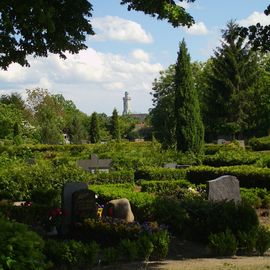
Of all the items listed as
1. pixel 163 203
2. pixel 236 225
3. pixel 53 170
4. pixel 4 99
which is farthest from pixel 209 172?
pixel 4 99

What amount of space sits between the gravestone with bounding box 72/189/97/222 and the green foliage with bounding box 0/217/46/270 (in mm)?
6597

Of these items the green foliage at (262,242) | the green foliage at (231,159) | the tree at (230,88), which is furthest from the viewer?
the tree at (230,88)

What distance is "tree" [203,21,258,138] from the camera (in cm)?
5381

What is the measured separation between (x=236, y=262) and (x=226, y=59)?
47.7 m

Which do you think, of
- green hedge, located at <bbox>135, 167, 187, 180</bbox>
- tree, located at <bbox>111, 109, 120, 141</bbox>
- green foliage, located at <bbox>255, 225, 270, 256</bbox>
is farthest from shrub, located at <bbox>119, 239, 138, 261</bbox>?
tree, located at <bbox>111, 109, 120, 141</bbox>

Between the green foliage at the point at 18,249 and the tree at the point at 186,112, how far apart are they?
30.7 metres

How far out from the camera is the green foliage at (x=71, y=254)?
845 centimetres

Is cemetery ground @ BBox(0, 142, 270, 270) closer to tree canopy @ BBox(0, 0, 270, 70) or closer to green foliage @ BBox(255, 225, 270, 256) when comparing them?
green foliage @ BBox(255, 225, 270, 256)

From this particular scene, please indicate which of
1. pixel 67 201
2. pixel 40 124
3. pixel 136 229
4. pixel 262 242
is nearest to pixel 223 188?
pixel 67 201

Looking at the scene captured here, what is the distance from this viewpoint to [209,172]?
20438mm

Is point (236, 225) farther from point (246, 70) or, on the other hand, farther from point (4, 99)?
point (4, 99)

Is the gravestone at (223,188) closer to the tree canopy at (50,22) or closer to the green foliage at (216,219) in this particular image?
the green foliage at (216,219)

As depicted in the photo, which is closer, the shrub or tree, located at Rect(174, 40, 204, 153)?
the shrub

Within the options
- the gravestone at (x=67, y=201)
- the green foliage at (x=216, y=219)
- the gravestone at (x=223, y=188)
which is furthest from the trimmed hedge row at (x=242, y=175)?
the green foliage at (x=216, y=219)
